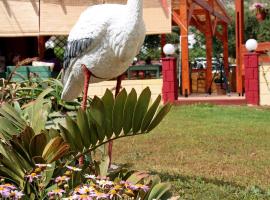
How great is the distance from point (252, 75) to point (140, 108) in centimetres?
1108

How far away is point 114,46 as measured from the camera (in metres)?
4.63

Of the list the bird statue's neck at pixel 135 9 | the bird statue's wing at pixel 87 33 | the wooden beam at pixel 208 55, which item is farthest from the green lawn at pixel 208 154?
the wooden beam at pixel 208 55

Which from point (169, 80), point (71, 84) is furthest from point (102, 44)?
point (169, 80)

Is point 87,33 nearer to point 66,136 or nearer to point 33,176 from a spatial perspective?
point 66,136

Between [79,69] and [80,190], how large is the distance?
2781mm

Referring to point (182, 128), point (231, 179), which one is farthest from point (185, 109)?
point (231, 179)

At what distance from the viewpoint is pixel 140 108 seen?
2.94 metres

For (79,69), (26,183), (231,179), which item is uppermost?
(79,69)

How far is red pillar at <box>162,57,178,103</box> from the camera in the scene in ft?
45.7

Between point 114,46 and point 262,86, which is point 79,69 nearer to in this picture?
point 114,46

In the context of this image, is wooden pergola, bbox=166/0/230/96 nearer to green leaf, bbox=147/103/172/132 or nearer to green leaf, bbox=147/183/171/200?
green leaf, bbox=147/103/172/132

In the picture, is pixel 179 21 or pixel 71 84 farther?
pixel 179 21

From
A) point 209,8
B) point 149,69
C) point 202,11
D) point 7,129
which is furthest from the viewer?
point 202,11

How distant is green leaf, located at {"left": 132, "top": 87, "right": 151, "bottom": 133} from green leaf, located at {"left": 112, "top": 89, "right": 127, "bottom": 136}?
0.07m
